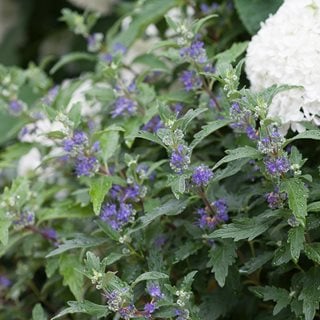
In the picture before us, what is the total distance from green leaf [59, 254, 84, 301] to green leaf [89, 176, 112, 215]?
171mm

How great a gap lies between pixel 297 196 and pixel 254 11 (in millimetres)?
667

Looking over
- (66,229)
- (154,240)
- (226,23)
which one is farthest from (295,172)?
(226,23)

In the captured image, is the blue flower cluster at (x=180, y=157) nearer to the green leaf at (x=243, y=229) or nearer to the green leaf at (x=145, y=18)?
the green leaf at (x=243, y=229)

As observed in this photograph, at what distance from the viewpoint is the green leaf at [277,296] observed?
111 cm

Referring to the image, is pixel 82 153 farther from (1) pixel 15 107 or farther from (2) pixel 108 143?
(1) pixel 15 107

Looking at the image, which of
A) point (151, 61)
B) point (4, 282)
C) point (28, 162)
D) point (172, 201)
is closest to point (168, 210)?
point (172, 201)

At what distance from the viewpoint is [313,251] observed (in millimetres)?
1074

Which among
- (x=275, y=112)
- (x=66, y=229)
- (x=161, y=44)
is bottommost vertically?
(x=66, y=229)

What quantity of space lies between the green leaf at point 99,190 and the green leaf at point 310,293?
1.16 feet

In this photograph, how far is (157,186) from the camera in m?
1.32

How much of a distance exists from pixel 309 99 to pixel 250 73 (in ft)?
0.57

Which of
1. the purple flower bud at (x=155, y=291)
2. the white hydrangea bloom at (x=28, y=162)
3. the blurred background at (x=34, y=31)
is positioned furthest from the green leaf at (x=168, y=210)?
the blurred background at (x=34, y=31)

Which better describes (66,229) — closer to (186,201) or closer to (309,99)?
(186,201)

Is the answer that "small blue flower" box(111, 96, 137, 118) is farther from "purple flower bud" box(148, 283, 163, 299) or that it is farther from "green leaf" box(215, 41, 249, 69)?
"purple flower bud" box(148, 283, 163, 299)
